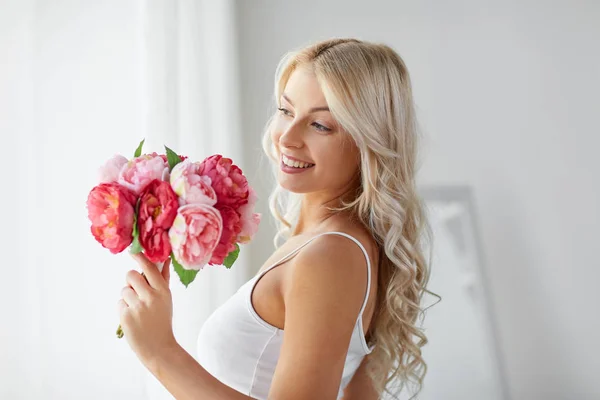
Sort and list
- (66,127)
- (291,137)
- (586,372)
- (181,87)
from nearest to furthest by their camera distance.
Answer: (291,137)
(66,127)
(181,87)
(586,372)

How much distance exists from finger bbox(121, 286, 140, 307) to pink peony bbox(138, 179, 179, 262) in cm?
12

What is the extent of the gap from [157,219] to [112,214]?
0.25ft

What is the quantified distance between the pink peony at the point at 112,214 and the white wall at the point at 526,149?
70.1 inches

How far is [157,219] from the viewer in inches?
38.9

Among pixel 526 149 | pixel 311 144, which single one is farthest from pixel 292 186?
pixel 526 149

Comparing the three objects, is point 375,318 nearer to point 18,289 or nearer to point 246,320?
point 246,320

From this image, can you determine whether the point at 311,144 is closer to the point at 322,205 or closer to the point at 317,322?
the point at 322,205

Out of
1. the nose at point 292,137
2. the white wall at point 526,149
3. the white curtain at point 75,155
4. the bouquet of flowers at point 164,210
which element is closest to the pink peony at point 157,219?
the bouquet of flowers at point 164,210

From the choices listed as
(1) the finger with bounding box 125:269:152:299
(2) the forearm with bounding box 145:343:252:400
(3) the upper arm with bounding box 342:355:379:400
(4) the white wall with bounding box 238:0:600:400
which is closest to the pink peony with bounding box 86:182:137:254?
(1) the finger with bounding box 125:269:152:299

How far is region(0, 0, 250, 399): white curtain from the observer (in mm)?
1526

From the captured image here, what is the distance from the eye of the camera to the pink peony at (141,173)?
1024 millimetres

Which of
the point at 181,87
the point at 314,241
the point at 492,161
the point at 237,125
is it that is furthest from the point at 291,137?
the point at 492,161

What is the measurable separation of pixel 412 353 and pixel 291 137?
0.63 meters

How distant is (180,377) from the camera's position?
3.55ft
